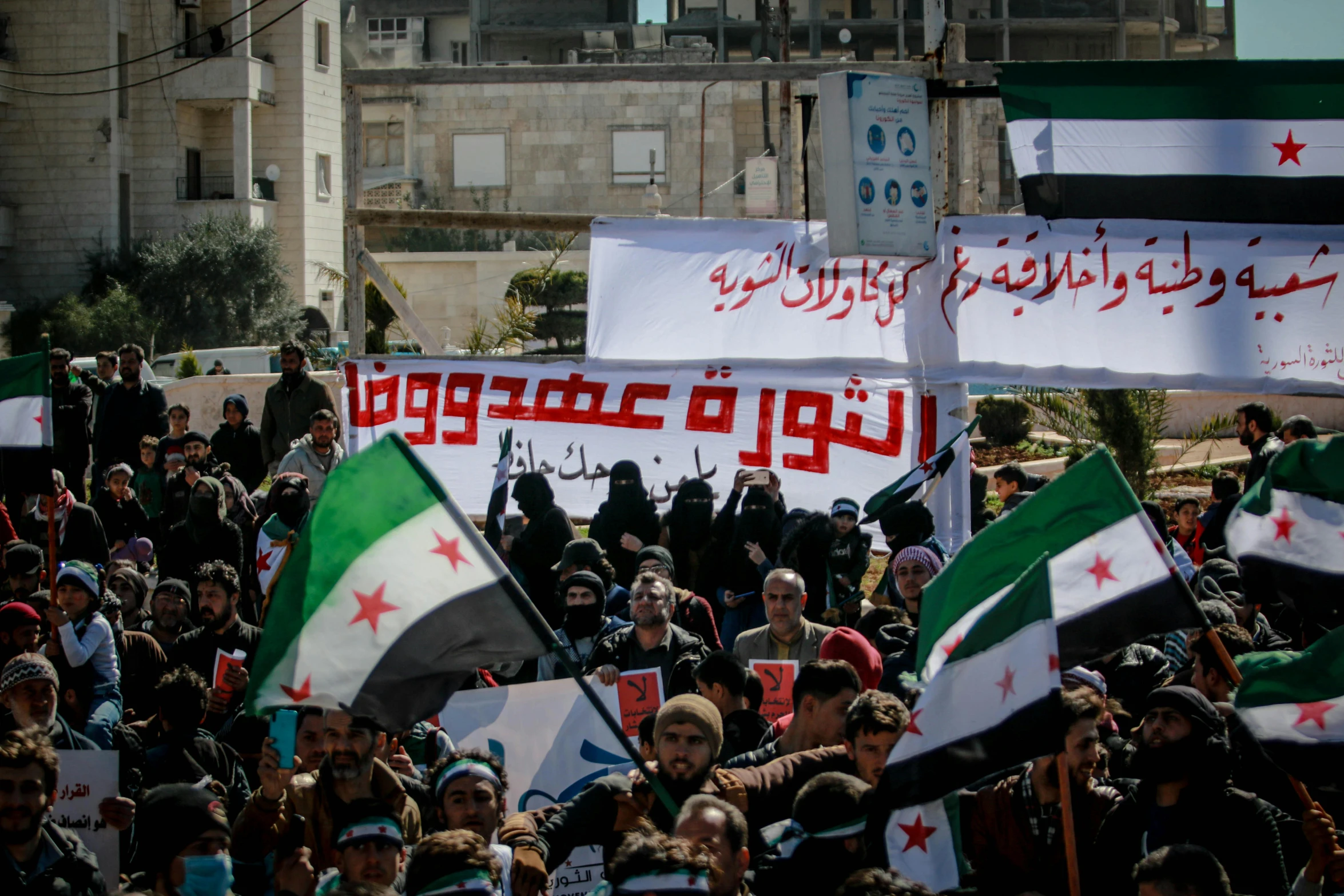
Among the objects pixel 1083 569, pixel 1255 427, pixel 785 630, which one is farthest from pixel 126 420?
pixel 1083 569

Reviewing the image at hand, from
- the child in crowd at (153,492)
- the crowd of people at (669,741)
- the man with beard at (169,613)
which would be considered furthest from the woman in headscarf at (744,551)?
the child in crowd at (153,492)

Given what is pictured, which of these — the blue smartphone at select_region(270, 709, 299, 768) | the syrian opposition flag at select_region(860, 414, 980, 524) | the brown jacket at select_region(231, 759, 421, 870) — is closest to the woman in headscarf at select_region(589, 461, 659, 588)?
the syrian opposition flag at select_region(860, 414, 980, 524)

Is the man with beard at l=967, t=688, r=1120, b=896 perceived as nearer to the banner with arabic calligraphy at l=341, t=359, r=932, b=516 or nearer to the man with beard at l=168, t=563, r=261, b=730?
the man with beard at l=168, t=563, r=261, b=730

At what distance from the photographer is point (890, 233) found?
8.27 meters

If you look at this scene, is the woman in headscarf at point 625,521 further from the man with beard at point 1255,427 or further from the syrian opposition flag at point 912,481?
the man with beard at point 1255,427

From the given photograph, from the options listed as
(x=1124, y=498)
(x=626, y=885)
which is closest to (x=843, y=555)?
(x=1124, y=498)

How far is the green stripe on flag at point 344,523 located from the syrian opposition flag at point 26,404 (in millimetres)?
3904

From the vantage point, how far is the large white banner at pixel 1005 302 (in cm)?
812

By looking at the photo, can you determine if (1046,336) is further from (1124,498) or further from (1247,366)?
(1124,498)

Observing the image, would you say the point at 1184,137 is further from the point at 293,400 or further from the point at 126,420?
the point at 126,420

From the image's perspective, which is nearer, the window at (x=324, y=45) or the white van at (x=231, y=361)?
the white van at (x=231, y=361)

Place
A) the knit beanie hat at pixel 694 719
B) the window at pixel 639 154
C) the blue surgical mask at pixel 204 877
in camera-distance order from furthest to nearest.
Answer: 1. the window at pixel 639 154
2. the knit beanie hat at pixel 694 719
3. the blue surgical mask at pixel 204 877

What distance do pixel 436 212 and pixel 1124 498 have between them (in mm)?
5615

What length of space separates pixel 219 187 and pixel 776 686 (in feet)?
143
